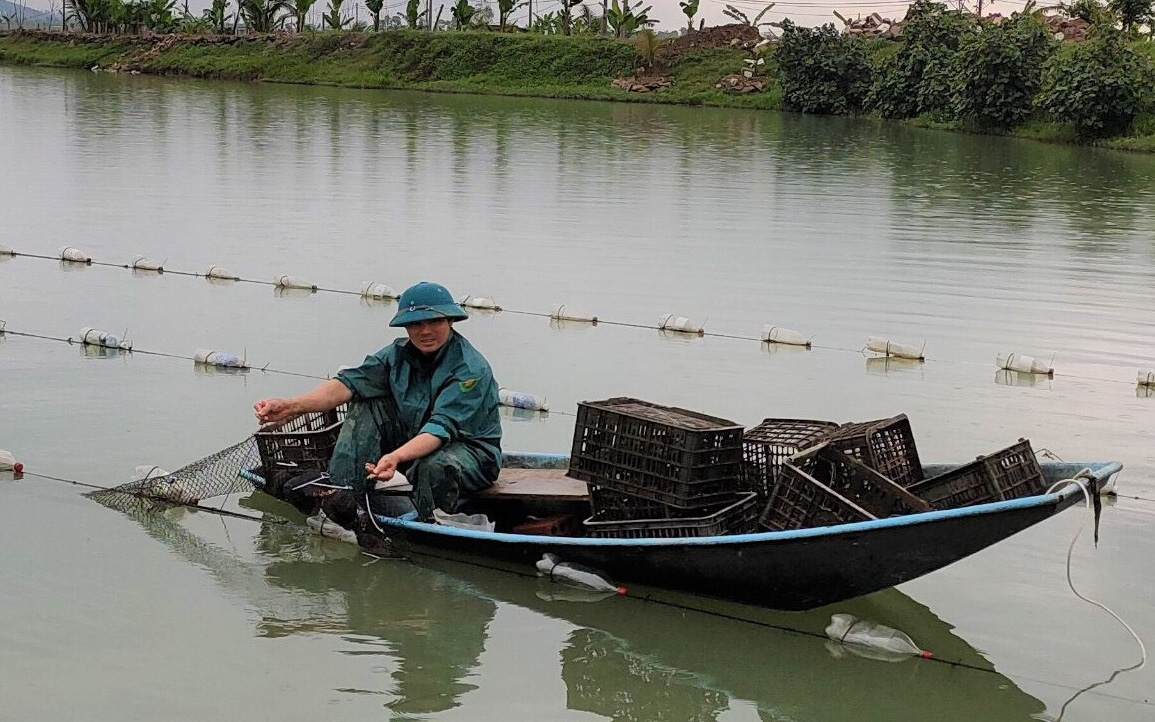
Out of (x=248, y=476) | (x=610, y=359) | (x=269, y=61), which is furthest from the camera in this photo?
(x=269, y=61)

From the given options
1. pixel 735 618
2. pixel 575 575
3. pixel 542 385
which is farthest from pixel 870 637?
pixel 542 385

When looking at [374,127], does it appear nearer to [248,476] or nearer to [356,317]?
[356,317]

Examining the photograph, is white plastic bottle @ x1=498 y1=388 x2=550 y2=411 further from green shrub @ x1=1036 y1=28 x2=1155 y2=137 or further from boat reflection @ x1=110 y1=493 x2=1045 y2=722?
green shrub @ x1=1036 y1=28 x2=1155 y2=137

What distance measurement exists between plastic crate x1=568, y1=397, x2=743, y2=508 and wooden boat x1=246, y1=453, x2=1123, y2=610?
0.79 ft

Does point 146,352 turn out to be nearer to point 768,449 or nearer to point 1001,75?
point 768,449

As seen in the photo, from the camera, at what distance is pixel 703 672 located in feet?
18.3

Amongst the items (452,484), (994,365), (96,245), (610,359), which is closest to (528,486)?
(452,484)

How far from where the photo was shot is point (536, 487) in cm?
661

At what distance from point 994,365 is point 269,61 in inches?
2287

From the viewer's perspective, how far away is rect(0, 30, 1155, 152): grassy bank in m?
56.8

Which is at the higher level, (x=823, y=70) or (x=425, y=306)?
(x=823, y=70)

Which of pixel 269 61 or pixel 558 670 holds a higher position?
pixel 269 61

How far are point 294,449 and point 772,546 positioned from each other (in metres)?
2.53

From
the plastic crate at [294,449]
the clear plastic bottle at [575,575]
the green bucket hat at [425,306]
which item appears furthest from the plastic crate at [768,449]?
the plastic crate at [294,449]
